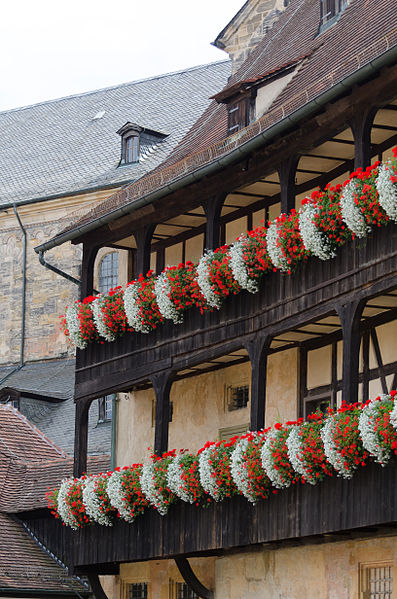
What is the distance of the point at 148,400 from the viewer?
84.4ft

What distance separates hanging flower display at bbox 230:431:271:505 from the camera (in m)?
19.0

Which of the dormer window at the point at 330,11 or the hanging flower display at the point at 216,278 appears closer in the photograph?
the hanging flower display at the point at 216,278

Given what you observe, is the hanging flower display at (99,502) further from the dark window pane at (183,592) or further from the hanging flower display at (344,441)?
the hanging flower display at (344,441)

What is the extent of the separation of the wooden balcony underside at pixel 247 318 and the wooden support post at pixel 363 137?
100cm

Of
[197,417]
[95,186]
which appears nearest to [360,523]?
[197,417]

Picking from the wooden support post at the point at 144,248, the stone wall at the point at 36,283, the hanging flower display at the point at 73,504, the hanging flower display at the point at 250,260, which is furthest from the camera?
the stone wall at the point at 36,283

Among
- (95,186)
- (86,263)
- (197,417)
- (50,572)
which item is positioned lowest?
(50,572)

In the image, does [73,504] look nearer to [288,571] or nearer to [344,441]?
[288,571]

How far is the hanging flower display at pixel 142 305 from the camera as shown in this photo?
2233cm

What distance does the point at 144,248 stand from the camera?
23734 millimetres

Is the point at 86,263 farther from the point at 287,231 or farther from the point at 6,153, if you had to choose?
the point at 6,153

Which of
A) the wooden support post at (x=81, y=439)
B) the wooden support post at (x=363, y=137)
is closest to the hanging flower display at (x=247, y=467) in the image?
the wooden support post at (x=81, y=439)

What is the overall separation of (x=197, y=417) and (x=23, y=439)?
6977 mm

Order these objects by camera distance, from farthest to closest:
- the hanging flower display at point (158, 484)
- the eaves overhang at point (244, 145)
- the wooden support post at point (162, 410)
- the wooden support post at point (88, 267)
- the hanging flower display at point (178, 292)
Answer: the wooden support post at point (88, 267)
the wooden support post at point (162, 410)
the hanging flower display at point (178, 292)
the hanging flower display at point (158, 484)
the eaves overhang at point (244, 145)
